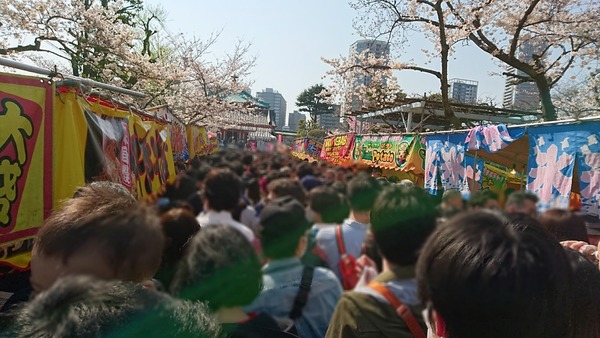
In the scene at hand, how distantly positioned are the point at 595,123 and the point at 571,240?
74 centimetres

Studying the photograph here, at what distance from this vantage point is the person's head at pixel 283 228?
740mm

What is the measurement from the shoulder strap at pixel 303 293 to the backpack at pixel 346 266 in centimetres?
9

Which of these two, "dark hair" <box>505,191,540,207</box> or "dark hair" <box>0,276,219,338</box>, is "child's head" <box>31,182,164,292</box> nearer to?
"dark hair" <box>0,276,219,338</box>

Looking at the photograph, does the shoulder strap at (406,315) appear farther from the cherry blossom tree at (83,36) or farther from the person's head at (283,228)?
the cherry blossom tree at (83,36)

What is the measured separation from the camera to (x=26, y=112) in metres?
1.14

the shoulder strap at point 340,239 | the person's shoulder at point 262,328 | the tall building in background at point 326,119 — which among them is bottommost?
the person's shoulder at point 262,328

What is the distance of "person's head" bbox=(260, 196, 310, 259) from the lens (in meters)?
0.74

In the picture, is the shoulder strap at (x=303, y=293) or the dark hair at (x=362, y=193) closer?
the shoulder strap at (x=303, y=293)

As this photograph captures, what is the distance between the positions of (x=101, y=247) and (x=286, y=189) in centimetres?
58

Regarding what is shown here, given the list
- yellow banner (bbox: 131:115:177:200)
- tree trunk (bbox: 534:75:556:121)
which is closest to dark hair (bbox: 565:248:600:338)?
yellow banner (bbox: 131:115:177:200)

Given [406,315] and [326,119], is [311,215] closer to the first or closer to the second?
[406,315]

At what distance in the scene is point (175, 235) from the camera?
2.05ft

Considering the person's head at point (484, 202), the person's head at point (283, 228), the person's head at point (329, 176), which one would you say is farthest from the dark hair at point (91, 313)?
the person's head at point (329, 176)

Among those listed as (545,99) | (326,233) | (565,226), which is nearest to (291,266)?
(326,233)
